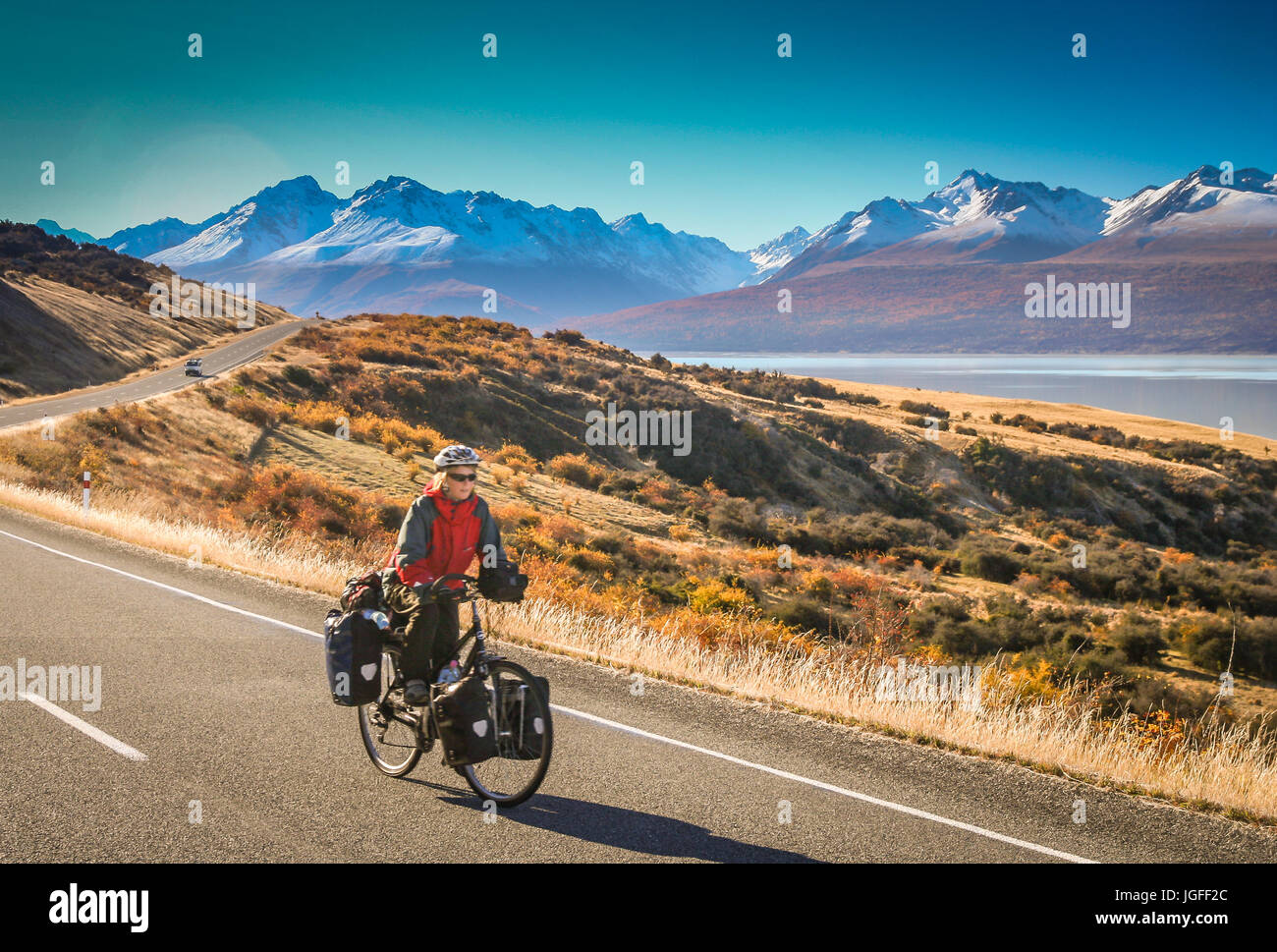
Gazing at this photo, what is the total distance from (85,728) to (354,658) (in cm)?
274

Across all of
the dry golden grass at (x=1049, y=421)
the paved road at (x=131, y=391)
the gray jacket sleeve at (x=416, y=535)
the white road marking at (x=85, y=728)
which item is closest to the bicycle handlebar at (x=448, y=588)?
the gray jacket sleeve at (x=416, y=535)

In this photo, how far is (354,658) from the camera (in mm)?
4824

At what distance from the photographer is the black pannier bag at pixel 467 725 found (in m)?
4.47

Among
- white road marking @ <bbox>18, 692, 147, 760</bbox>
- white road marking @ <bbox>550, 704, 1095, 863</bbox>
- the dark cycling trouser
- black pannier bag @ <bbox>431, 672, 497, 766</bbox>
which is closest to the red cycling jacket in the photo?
the dark cycling trouser

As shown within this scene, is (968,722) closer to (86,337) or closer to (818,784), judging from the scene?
(818,784)

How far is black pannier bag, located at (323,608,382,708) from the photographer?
15.8 ft

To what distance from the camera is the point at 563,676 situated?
7691mm

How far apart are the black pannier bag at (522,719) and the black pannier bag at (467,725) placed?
104 millimetres

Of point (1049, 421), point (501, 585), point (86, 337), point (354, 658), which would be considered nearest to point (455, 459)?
point (501, 585)

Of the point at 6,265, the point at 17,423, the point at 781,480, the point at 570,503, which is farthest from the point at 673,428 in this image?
the point at 6,265

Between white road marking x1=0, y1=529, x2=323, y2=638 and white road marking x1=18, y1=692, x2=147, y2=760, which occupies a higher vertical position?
white road marking x1=0, y1=529, x2=323, y2=638

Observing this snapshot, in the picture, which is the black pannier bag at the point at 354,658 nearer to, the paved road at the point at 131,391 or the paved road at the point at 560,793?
the paved road at the point at 560,793

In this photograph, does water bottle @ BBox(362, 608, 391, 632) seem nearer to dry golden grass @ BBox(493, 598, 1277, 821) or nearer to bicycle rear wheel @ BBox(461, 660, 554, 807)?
bicycle rear wheel @ BBox(461, 660, 554, 807)

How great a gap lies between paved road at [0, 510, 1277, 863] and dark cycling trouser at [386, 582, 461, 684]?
879 millimetres
